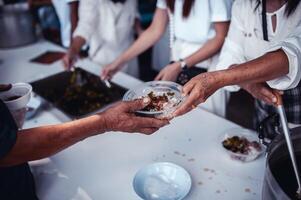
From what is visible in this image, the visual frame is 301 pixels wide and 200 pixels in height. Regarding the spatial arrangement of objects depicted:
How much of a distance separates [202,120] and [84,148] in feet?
1.84

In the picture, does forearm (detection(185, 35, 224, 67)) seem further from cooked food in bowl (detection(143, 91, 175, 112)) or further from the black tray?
cooked food in bowl (detection(143, 91, 175, 112))

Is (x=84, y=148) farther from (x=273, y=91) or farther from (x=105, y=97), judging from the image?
(x=273, y=91)

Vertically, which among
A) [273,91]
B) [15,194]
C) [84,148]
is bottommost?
[84,148]

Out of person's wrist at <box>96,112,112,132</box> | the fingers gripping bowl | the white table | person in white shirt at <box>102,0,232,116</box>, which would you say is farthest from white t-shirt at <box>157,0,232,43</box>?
person's wrist at <box>96,112,112,132</box>

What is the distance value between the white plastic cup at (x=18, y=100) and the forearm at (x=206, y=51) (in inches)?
34.3

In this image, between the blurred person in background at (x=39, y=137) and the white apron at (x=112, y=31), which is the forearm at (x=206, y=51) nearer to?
the blurred person in background at (x=39, y=137)

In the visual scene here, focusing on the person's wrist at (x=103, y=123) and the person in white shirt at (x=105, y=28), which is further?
the person in white shirt at (x=105, y=28)

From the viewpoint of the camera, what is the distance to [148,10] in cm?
392

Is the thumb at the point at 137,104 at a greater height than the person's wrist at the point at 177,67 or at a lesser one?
greater

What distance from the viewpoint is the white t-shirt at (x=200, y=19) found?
153cm

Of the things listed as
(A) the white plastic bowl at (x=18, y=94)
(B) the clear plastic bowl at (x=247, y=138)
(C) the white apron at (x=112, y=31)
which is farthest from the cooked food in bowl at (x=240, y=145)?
(C) the white apron at (x=112, y=31)

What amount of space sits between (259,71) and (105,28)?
1.48 m

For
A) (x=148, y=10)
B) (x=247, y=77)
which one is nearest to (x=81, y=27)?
(x=247, y=77)

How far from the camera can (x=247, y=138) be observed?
1.22 meters
